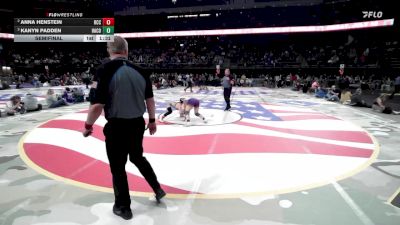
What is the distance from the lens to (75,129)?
7805 millimetres

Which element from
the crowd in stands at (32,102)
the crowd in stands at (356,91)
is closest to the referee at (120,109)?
the crowd in stands at (32,102)

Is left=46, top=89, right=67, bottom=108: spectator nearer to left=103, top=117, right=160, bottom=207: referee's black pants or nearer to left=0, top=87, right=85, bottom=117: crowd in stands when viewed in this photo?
left=0, top=87, right=85, bottom=117: crowd in stands

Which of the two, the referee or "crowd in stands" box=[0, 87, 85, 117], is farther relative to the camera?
"crowd in stands" box=[0, 87, 85, 117]

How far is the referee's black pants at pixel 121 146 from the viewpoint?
3076 mm

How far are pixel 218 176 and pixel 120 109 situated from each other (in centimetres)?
193

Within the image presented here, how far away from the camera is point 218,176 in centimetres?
442

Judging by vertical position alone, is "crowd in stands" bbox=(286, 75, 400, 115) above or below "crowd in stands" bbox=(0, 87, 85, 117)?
above

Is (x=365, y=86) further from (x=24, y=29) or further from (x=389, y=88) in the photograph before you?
(x=24, y=29)

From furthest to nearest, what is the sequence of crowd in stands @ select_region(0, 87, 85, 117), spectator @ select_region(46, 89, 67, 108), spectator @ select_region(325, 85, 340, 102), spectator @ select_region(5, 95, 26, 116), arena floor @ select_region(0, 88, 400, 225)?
spectator @ select_region(325, 85, 340, 102), spectator @ select_region(46, 89, 67, 108), crowd in stands @ select_region(0, 87, 85, 117), spectator @ select_region(5, 95, 26, 116), arena floor @ select_region(0, 88, 400, 225)

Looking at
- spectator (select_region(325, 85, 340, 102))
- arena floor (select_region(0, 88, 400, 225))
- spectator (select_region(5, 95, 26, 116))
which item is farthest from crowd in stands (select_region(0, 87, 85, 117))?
spectator (select_region(325, 85, 340, 102))

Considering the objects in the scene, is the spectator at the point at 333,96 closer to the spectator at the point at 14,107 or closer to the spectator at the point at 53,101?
the spectator at the point at 53,101

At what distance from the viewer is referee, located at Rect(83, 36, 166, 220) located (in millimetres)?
3025

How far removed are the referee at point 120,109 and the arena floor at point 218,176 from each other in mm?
381

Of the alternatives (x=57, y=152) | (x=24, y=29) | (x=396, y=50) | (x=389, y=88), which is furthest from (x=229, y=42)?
(x=57, y=152)
